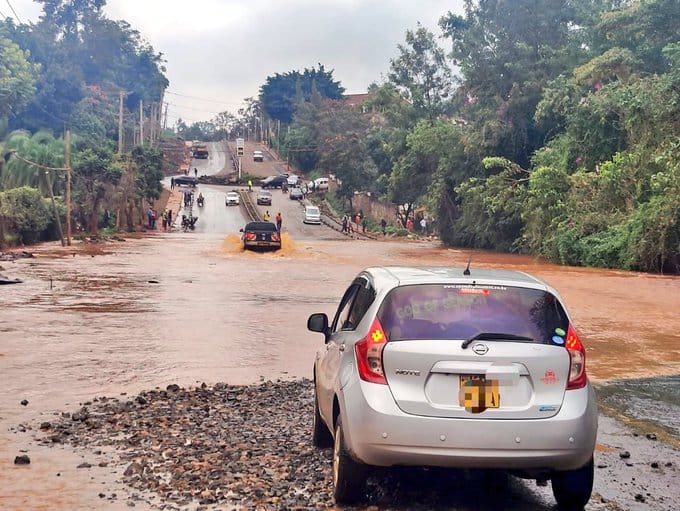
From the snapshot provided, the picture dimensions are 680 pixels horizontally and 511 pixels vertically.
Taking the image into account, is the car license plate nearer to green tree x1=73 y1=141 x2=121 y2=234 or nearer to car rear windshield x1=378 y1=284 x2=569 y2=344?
car rear windshield x1=378 y1=284 x2=569 y2=344

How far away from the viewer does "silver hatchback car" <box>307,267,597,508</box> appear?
4816 millimetres

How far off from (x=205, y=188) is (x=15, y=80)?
83.4 feet

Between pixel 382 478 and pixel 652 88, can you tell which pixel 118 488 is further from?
pixel 652 88

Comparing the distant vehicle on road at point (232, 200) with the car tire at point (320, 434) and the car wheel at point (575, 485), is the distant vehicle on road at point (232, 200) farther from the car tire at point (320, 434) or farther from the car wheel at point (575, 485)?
the car wheel at point (575, 485)

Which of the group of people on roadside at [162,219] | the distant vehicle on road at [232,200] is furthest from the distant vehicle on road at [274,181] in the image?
the group of people on roadside at [162,219]

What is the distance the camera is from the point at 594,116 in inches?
Answer: 1470

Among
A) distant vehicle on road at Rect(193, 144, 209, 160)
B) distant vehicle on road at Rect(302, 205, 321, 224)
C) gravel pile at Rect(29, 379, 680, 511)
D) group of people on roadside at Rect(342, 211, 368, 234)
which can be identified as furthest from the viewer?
distant vehicle on road at Rect(193, 144, 209, 160)

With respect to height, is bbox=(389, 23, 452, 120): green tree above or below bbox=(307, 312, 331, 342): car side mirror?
above

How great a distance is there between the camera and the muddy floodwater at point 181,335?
27.6 feet

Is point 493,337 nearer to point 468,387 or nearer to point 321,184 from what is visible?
point 468,387

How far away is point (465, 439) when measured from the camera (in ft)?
15.7

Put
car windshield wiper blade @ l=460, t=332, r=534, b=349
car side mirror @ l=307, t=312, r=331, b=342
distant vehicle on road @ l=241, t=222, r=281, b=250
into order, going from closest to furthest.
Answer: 1. car windshield wiper blade @ l=460, t=332, r=534, b=349
2. car side mirror @ l=307, t=312, r=331, b=342
3. distant vehicle on road @ l=241, t=222, r=281, b=250

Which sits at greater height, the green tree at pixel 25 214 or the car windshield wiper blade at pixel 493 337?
the car windshield wiper blade at pixel 493 337

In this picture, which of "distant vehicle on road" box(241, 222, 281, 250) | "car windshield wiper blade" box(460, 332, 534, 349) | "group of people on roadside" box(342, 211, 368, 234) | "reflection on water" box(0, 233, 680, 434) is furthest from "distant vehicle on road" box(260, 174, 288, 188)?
"car windshield wiper blade" box(460, 332, 534, 349)
